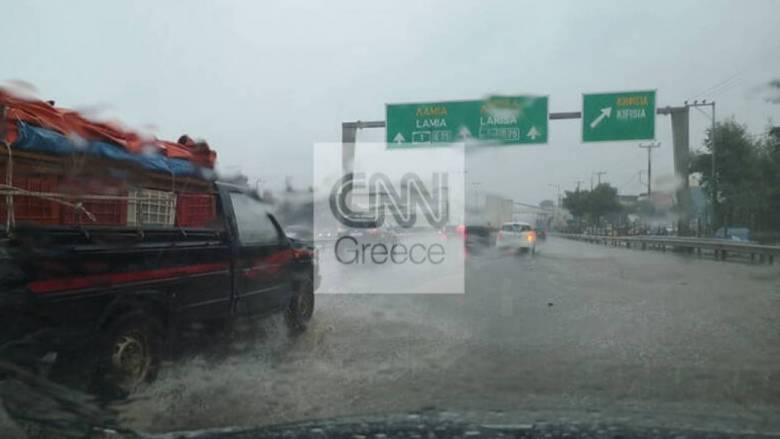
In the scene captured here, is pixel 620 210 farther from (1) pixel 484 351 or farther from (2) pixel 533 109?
(1) pixel 484 351

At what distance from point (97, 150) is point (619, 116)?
17.5 metres

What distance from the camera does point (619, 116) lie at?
67.7ft

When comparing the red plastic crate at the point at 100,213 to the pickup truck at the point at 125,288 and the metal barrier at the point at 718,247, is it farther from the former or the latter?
the metal barrier at the point at 718,247

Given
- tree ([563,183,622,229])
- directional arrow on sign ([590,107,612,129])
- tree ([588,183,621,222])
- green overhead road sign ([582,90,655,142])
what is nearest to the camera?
green overhead road sign ([582,90,655,142])

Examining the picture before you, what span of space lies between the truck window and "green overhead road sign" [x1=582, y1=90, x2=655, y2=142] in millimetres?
14872

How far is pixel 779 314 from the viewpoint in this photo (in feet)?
34.1

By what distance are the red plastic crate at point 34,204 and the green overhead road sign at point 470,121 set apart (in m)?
16.5

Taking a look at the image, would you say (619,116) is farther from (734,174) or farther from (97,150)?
(97,150)

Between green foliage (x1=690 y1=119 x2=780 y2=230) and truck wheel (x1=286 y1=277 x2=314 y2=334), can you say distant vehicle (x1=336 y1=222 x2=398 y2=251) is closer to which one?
truck wheel (x1=286 y1=277 x2=314 y2=334)

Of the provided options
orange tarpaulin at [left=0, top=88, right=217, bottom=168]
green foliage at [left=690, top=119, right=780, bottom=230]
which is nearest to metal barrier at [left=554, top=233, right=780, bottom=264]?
green foliage at [left=690, top=119, right=780, bottom=230]

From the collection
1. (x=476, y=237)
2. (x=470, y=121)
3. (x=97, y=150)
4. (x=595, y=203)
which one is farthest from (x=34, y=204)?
(x=595, y=203)

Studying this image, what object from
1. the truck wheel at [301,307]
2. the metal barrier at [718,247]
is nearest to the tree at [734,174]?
the metal barrier at [718,247]

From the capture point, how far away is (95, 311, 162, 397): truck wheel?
5.15m

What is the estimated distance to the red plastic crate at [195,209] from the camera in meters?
6.56
